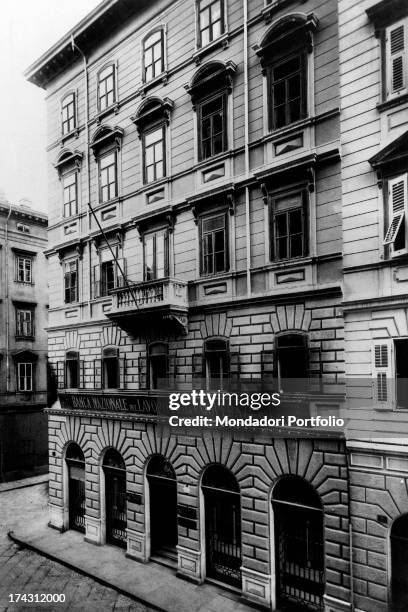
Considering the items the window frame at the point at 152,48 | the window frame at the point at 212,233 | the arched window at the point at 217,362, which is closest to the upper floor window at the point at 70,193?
the window frame at the point at 152,48

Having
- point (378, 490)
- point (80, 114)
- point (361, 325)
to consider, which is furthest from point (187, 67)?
→ point (378, 490)

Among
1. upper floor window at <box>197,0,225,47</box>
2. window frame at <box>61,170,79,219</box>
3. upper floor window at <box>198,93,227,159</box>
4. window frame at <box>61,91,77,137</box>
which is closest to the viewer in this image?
upper floor window at <box>198,93,227,159</box>

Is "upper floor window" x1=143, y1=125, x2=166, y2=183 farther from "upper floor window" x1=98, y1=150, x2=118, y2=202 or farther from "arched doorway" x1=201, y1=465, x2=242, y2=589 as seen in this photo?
"arched doorway" x1=201, y1=465, x2=242, y2=589

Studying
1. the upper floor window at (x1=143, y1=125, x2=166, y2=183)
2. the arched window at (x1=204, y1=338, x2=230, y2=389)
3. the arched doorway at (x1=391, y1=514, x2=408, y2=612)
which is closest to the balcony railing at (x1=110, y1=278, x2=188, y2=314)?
the arched window at (x1=204, y1=338, x2=230, y2=389)

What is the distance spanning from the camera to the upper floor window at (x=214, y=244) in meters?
13.2

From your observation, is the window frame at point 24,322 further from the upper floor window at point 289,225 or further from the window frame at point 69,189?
the upper floor window at point 289,225

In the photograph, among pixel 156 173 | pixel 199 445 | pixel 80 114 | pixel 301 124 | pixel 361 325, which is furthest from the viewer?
pixel 80 114

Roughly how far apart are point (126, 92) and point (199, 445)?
40.5ft

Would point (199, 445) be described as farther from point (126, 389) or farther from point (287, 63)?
point (287, 63)

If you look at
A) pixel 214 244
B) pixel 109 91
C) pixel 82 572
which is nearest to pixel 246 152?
pixel 214 244

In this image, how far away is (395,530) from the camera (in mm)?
9766

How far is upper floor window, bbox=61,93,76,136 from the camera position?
18625mm

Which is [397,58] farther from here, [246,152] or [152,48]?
[152,48]

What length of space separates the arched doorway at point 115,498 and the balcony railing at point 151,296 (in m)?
5.52
